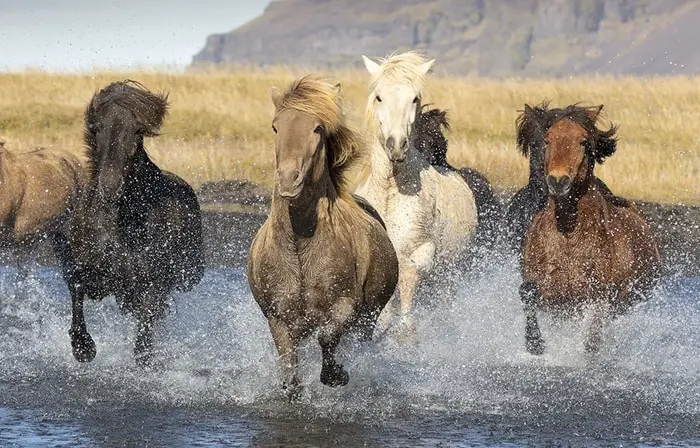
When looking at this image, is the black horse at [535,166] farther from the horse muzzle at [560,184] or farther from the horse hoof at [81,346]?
the horse hoof at [81,346]

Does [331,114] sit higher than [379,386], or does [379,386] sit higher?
[331,114]

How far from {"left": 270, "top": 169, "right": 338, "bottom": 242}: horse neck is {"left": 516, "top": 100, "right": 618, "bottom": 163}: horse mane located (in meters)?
2.67

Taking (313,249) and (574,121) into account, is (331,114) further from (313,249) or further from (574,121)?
(574,121)

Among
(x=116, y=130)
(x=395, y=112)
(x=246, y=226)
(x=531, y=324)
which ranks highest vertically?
(x=395, y=112)

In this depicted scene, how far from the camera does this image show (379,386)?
27.9ft

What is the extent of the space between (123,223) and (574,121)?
3.23 m

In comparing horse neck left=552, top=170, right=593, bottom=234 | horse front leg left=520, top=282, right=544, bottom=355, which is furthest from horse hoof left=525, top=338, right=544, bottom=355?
horse neck left=552, top=170, right=593, bottom=234

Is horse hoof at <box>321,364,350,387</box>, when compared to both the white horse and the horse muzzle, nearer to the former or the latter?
the white horse

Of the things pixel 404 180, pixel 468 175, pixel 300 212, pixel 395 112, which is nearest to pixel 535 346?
pixel 404 180

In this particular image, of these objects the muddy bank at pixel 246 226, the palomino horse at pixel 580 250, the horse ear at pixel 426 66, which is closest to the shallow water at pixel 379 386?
the palomino horse at pixel 580 250

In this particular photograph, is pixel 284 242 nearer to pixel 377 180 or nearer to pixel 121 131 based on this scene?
pixel 121 131

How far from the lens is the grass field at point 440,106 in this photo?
21.1 meters

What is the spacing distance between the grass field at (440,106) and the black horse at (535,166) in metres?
8.71

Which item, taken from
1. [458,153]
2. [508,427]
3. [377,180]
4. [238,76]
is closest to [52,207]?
[377,180]
